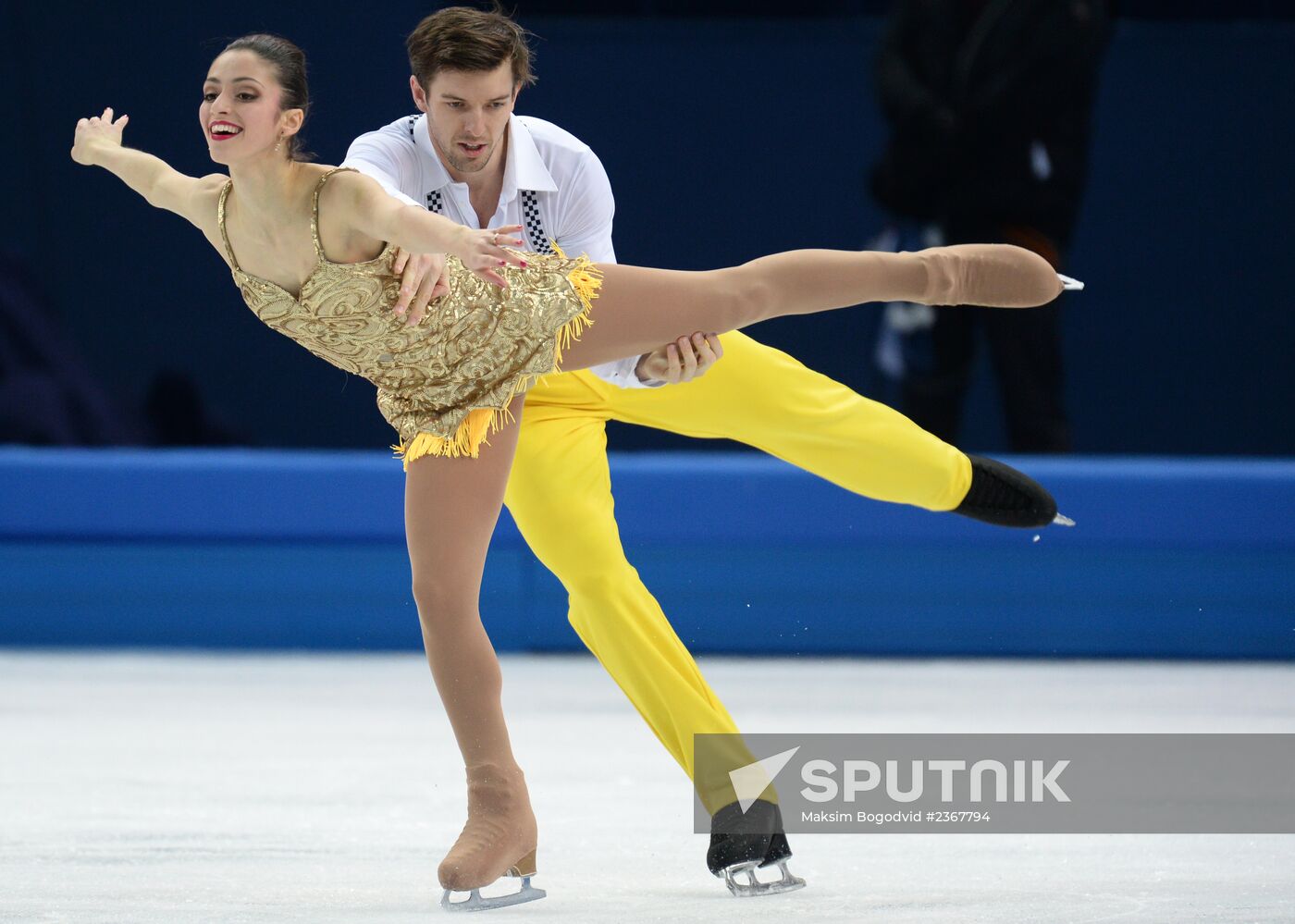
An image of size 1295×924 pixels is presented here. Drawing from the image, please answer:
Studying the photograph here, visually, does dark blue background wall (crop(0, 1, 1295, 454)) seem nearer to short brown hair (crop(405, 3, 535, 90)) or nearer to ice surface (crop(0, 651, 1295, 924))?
ice surface (crop(0, 651, 1295, 924))

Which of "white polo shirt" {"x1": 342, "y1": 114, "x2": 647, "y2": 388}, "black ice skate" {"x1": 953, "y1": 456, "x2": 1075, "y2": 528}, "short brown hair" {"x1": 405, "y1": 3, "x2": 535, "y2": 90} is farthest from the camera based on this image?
"black ice skate" {"x1": 953, "y1": 456, "x2": 1075, "y2": 528}

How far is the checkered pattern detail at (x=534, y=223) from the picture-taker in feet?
8.09

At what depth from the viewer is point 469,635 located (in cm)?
216

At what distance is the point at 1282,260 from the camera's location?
206 inches

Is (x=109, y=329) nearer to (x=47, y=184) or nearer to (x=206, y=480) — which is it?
(x=47, y=184)

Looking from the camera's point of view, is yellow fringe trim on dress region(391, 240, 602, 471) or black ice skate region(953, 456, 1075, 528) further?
black ice skate region(953, 456, 1075, 528)

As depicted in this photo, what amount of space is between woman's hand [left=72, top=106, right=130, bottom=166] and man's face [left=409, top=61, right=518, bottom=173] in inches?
17.0

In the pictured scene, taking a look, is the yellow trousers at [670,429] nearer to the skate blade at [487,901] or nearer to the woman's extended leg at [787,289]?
the woman's extended leg at [787,289]

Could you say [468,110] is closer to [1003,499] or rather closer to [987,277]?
[987,277]

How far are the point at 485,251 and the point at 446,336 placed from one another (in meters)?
0.26

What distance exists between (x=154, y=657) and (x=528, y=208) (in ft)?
7.14

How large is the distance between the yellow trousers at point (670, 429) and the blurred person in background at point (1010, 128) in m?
2.22

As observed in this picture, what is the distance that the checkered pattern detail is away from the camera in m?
2.47

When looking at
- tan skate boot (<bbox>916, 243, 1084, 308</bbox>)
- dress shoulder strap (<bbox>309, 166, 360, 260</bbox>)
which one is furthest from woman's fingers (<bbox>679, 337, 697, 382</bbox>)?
dress shoulder strap (<bbox>309, 166, 360, 260</bbox>)
